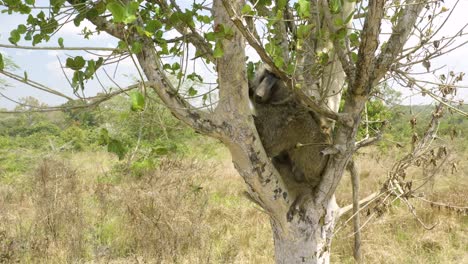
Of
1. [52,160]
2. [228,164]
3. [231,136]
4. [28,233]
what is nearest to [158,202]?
[28,233]

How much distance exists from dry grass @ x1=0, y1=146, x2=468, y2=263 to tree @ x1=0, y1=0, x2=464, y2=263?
2.85 m

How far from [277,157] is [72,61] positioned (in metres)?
1.34

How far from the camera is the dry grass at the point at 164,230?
518cm

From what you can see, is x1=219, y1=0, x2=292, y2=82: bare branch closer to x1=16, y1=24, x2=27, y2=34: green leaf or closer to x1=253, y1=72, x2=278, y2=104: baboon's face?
x1=253, y1=72, x2=278, y2=104: baboon's face

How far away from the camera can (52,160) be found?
7.42m

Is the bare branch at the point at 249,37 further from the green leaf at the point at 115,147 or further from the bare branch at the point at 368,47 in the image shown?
the green leaf at the point at 115,147

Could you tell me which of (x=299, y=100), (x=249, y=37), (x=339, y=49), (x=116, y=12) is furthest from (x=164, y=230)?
(x=116, y=12)

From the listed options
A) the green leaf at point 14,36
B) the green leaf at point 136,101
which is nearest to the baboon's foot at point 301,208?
the green leaf at point 136,101

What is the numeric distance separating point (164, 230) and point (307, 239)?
12.3 ft

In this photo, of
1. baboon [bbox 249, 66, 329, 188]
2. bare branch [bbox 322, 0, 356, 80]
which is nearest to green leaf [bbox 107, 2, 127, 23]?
bare branch [bbox 322, 0, 356, 80]

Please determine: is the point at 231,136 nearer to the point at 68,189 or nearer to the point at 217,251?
the point at 217,251

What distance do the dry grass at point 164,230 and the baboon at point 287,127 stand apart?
2848 millimetres

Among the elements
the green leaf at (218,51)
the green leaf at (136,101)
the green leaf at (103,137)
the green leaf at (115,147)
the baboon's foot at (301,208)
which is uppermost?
the green leaf at (218,51)

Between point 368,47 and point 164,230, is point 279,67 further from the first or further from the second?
point 164,230
